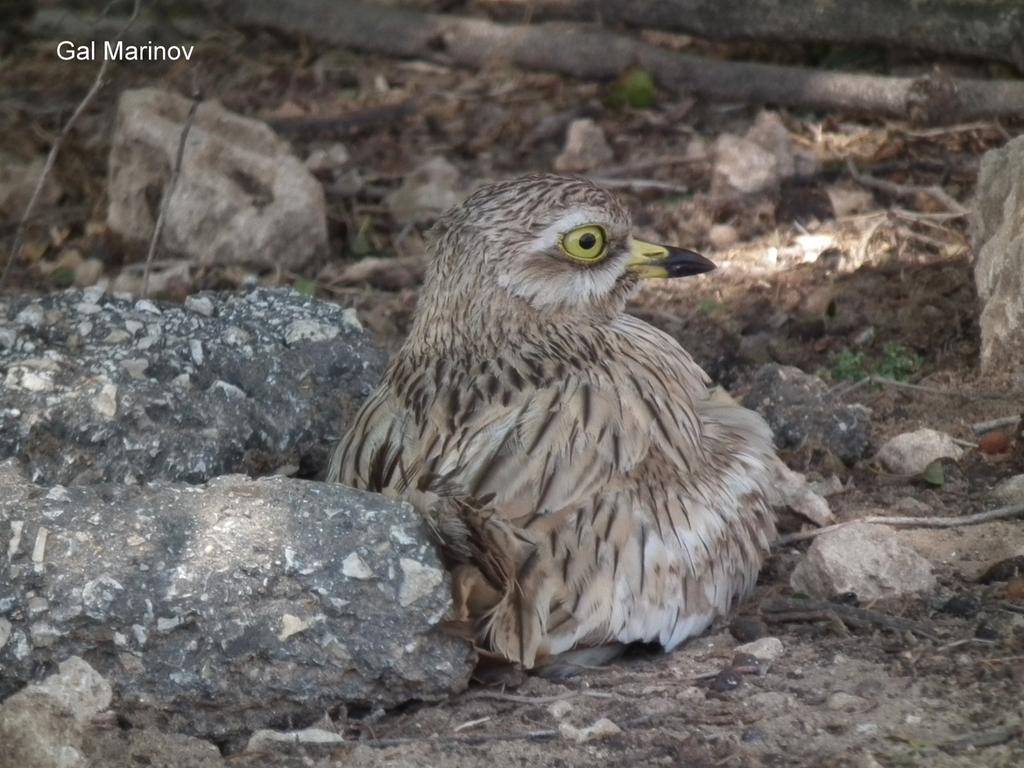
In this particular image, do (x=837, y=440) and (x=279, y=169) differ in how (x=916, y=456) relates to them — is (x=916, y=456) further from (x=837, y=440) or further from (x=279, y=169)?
(x=279, y=169)

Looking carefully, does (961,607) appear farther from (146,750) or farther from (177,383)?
(177,383)

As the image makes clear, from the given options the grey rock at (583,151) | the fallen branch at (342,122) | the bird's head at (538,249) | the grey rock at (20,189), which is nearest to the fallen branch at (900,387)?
the bird's head at (538,249)

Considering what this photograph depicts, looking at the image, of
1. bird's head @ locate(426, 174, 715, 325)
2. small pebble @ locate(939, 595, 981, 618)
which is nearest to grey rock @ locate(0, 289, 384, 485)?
bird's head @ locate(426, 174, 715, 325)

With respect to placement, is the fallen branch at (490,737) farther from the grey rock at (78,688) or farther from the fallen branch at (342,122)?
the fallen branch at (342,122)

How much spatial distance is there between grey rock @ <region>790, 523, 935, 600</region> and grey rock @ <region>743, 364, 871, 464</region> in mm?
763

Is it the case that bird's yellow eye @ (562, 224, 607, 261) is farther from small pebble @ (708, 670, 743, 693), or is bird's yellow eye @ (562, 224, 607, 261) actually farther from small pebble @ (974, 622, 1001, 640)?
small pebble @ (974, 622, 1001, 640)

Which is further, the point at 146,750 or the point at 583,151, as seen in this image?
the point at 583,151

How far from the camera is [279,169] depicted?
20.4ft

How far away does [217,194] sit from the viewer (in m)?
6.13

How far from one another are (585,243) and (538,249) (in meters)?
0.13

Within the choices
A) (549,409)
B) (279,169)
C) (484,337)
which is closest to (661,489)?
(549,409)

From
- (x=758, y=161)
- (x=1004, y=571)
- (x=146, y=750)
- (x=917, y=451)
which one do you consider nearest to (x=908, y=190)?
(x=758, y=161)

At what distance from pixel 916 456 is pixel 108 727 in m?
2.30

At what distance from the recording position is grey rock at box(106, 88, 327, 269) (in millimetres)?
6133
